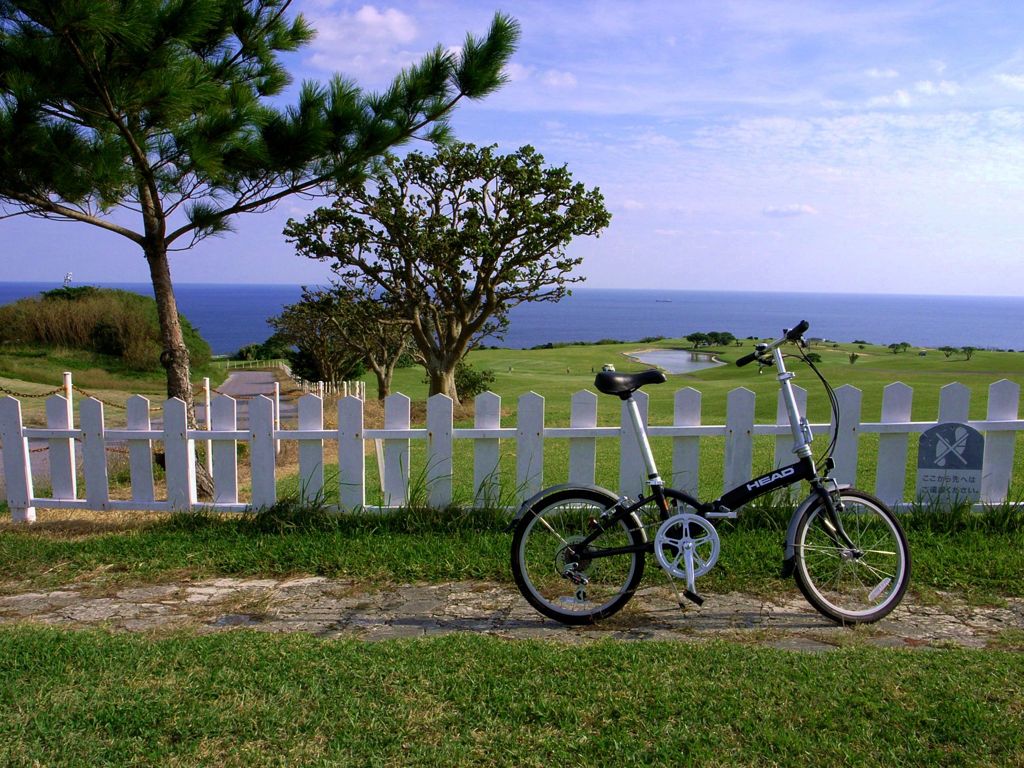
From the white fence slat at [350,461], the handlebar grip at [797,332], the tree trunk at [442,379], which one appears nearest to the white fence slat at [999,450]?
the handlebar grip at [797,332]

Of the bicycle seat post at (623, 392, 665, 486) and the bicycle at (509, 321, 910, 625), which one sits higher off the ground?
the bicycle seat post at (623, 392, 665, 486)

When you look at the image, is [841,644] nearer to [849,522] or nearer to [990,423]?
[849,522]

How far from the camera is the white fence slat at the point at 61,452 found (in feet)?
20.1

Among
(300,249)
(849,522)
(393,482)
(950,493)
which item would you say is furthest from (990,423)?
(300,249)

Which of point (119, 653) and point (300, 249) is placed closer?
point (119, 653)

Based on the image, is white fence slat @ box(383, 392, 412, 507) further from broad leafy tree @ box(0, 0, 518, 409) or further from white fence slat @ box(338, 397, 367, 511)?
broad leafy tree @ box(0, 0, 518, 409)

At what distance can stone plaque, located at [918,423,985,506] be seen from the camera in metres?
5.45

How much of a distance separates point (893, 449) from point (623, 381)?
257 centimetres

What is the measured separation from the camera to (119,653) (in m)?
3.52

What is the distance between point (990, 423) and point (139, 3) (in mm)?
6602

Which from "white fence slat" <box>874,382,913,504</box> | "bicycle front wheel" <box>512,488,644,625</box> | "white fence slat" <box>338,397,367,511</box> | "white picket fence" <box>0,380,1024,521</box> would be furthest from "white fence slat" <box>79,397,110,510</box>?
"white fence slat" <box>874,382,913,504</box>

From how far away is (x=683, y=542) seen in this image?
4016mm

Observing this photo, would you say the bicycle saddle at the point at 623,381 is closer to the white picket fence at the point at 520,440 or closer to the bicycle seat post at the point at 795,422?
the bicycle seat post at the point at 795,422

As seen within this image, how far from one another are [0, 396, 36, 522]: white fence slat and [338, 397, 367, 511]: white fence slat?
2485 millimetres
